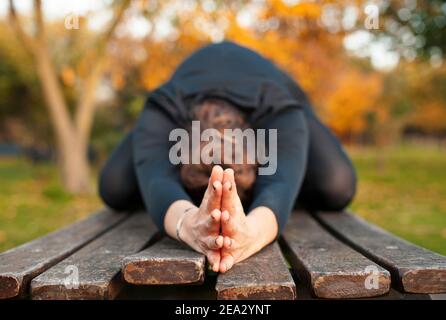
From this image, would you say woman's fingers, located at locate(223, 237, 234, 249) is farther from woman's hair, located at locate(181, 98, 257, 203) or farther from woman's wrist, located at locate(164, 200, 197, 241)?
woman's hair, located at locate(181, 98, 257, 203)

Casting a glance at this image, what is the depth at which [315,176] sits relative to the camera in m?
2.41

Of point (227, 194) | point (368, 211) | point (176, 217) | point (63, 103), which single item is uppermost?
point (63, 103)

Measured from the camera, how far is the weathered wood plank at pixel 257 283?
1181 mm

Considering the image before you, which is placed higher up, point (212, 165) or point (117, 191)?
point (212, 165)

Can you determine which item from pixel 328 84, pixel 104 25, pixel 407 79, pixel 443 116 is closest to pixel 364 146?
pixel 443 116

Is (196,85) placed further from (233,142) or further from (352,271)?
(352,271)

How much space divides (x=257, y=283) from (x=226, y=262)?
0.16 m

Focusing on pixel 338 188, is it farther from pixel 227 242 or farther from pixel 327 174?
pixel 227 242

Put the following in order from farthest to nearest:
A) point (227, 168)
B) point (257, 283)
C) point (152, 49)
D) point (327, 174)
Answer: point (152, 49), point (327, 174), point (227, 168), point (257, 283)

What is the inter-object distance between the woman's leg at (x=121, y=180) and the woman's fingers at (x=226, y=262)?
47.5 inches

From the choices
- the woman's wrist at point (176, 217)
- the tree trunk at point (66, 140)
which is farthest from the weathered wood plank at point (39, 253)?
the tree trunk at point (66, 140)

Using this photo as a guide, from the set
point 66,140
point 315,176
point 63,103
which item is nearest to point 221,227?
point 315,176

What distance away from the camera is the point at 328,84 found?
19266 mm

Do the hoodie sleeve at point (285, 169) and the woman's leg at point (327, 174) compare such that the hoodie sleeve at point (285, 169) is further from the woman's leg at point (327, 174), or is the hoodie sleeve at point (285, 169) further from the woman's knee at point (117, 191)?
the woman's knee at point (117, 191)
